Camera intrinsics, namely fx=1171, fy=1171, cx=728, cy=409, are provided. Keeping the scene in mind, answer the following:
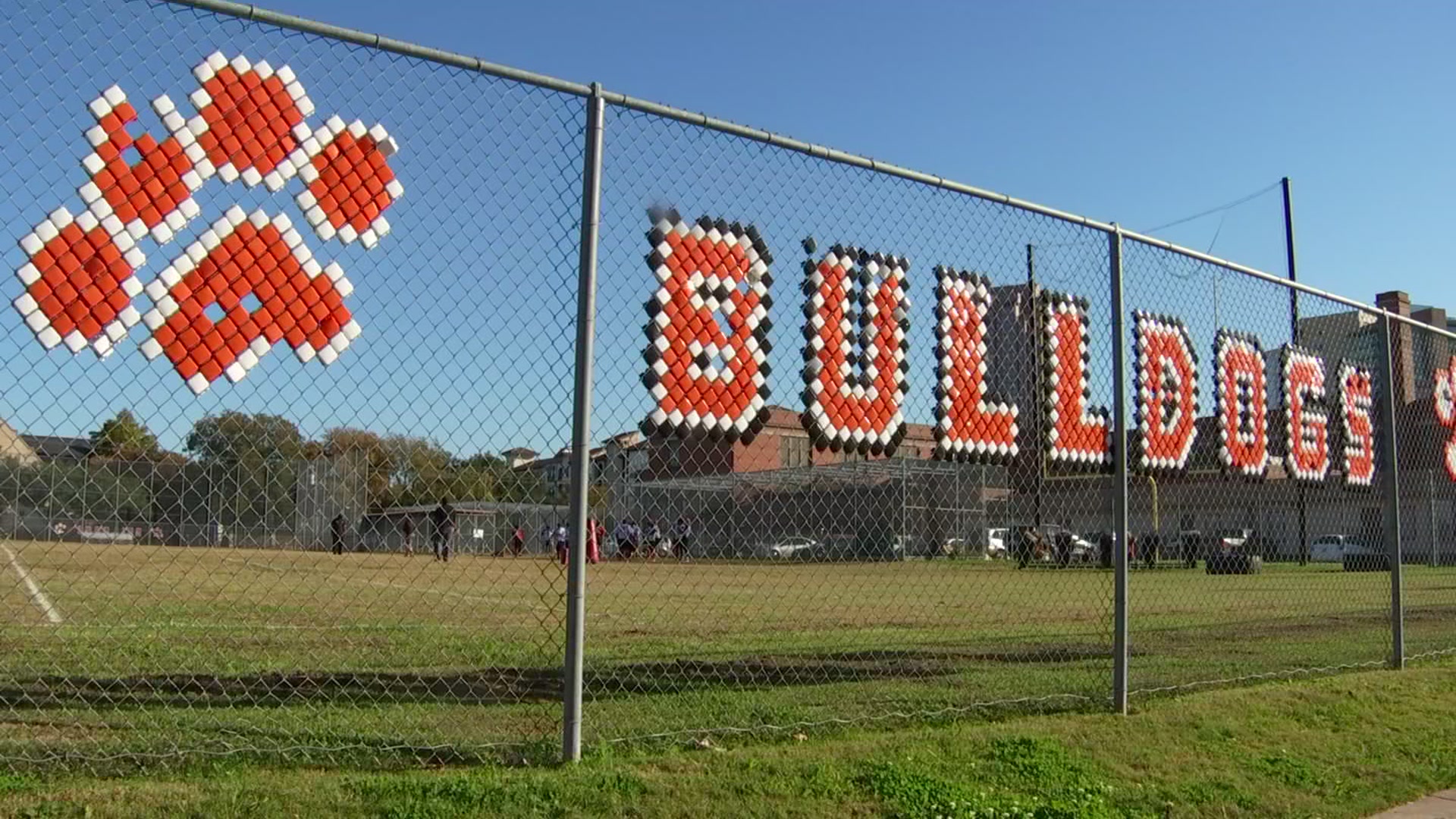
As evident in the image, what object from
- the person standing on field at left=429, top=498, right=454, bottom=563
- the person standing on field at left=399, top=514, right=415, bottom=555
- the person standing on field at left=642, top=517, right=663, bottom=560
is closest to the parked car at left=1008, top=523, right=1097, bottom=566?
the person standing on field at left=642, top=517, right=663, bottom=560

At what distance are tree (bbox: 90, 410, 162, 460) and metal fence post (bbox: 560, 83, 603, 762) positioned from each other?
57.6 inches

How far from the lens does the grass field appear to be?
18.0 ft

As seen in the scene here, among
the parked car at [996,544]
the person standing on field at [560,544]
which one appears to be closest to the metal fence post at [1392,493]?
the person standing on field at [560,544]

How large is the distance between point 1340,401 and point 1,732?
9.13 meters

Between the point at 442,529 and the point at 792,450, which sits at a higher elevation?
the point at 792,450

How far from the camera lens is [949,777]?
488cm

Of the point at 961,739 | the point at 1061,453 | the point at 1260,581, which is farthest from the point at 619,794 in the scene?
the point at 1260,581

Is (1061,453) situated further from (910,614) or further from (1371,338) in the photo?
(910,614)

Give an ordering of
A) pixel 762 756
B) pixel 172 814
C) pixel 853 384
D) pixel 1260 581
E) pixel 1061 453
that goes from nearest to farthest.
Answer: pixel 172 814
pixel 762 756
pixel 853 384
pixel 1061 453
pixel 1260 581

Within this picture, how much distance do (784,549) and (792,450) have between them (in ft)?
62.4

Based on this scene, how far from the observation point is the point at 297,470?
5344mm

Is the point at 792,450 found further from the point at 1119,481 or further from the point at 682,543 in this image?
the point at 682,543

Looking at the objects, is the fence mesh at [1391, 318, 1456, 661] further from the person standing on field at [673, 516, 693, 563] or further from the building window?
the person standing on field at [673, 516, 693, 563]

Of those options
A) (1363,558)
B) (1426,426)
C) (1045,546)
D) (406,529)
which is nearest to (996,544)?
(1045,546)
